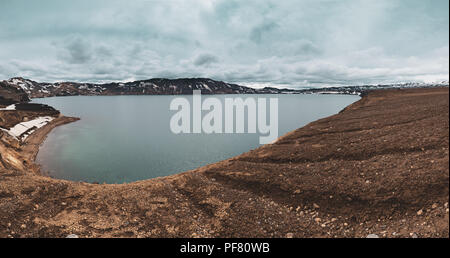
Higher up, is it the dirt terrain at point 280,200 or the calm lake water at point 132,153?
the dirt terrain at point 280,200

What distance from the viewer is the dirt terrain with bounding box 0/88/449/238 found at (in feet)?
23.7

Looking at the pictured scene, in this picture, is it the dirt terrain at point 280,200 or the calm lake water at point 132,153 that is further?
the calm lake water at point 132,153

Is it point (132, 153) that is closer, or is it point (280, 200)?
point (280, 200)

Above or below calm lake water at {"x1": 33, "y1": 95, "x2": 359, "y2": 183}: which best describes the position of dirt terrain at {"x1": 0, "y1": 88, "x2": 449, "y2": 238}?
above

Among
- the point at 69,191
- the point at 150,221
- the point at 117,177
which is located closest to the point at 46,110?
the point at 117,177

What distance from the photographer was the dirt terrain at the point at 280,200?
23.7 feet

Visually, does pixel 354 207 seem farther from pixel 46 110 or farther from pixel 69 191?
pixel 46 110

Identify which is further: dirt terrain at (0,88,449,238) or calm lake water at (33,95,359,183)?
calm lake water at (33,95,359,183)

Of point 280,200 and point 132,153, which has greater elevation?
point 280,200

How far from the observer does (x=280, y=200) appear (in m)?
10.3

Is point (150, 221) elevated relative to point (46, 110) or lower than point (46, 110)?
lower

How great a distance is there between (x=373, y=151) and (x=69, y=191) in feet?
58.8

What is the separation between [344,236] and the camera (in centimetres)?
727
